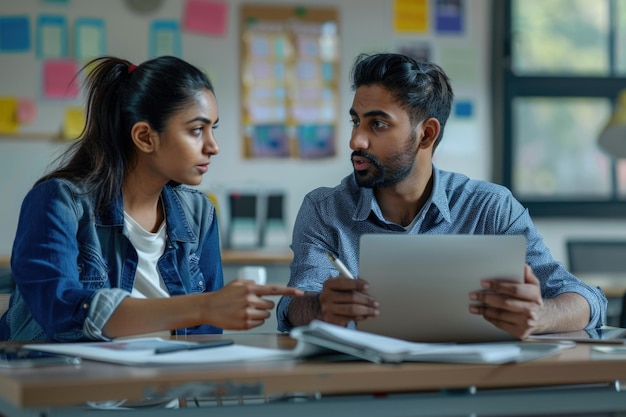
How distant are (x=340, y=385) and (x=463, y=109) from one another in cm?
370

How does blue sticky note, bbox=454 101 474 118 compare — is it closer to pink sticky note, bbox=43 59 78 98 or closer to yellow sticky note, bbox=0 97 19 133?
pink sticky note, bbox=43 59 78 98

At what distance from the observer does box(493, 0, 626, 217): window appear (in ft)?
15.9

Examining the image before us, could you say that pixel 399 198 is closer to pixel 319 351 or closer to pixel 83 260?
pixel 83 260

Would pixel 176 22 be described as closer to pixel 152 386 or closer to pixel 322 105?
pixel 322 105

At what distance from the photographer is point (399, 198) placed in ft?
7.30

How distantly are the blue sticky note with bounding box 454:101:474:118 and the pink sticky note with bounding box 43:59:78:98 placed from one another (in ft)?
6.04

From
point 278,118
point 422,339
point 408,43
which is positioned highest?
point 408,43

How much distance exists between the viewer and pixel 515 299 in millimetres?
1528

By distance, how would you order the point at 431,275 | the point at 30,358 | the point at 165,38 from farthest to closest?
the point at 165,38 < the point at 431,275 < the point at 30,358

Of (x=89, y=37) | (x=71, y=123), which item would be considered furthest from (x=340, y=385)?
(x=89, y=37)

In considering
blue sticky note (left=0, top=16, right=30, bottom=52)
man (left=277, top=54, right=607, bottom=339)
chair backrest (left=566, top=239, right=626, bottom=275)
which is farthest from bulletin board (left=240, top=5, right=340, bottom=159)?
man (left=277, top=54, right=607, bottom=339)

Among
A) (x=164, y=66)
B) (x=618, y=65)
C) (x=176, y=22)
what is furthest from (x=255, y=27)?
(x=164, y=66)

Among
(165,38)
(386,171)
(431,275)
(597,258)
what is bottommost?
(597,258)

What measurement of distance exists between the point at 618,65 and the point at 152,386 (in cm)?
427
